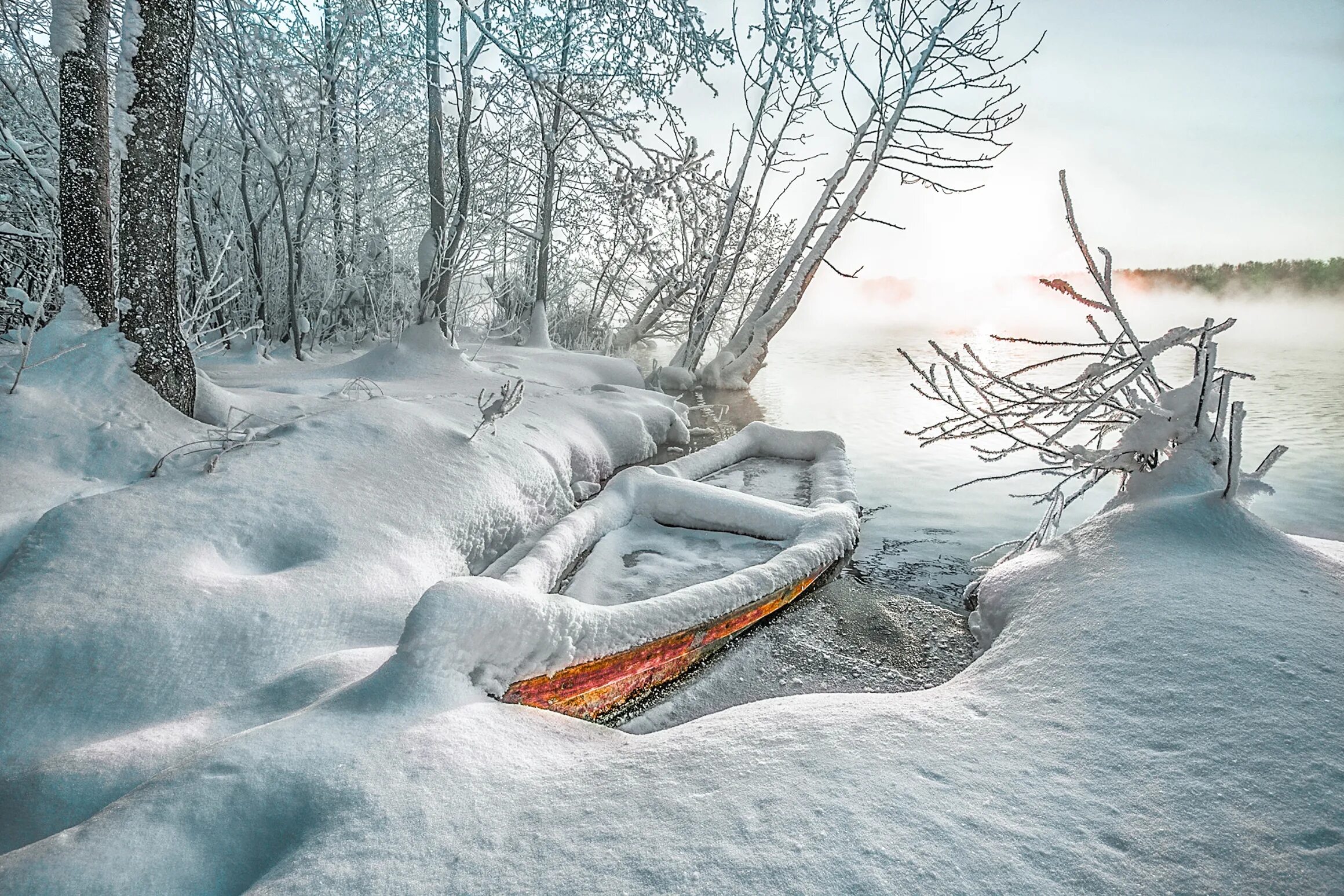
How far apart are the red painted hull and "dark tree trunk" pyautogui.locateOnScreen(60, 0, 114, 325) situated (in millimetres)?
3456

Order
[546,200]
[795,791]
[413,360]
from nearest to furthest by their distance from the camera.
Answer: [795,791], [413,360], [546,200]

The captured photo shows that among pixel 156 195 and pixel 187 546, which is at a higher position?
pixel 156 195

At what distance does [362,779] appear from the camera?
1542 mm

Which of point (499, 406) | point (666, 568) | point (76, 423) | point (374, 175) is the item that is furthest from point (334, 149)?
point (666, 568)

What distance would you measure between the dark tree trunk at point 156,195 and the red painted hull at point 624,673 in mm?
2979

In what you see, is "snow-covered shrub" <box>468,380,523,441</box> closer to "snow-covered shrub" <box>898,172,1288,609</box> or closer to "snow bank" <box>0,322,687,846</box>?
"snow bank" <box>0,322,687,846</box>

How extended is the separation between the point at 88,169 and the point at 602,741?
4.19 metres

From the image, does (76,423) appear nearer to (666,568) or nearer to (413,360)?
(666,568)

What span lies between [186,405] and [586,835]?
378 centimetres

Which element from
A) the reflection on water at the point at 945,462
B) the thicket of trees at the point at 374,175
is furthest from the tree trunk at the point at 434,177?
the reflection on water at the point at 945,462

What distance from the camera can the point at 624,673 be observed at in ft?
9.12

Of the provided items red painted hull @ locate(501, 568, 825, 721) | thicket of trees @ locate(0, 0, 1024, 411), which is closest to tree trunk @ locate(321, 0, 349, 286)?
thicket of trees @ locate(0, 0, 1024, 411)

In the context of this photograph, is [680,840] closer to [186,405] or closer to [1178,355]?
[186,405]

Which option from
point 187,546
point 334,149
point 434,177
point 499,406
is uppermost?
point 334,149
